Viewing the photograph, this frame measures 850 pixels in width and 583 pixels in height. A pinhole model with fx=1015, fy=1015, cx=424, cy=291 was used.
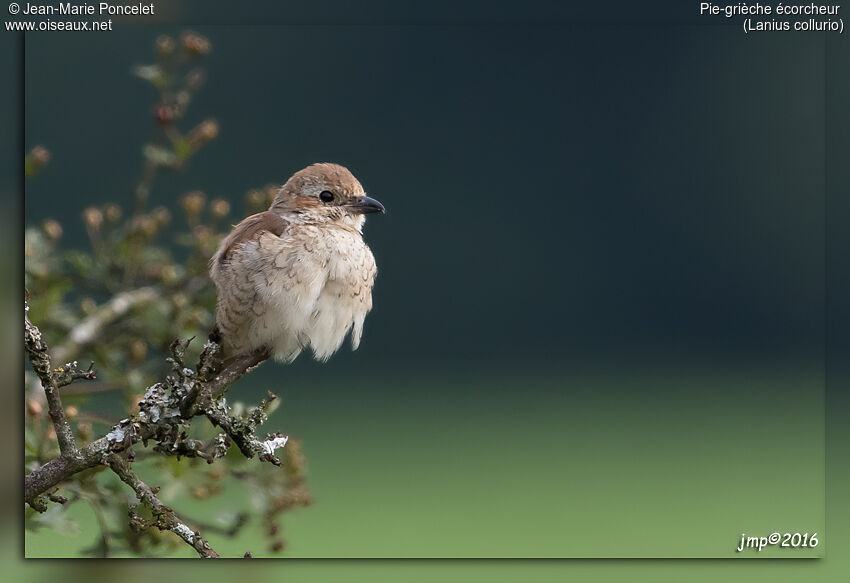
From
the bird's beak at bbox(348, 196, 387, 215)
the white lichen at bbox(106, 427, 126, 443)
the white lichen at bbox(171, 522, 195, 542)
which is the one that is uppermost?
the bird's beak at bbox(348, 196, 387, 215)

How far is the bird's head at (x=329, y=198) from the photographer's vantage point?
12.1 feet

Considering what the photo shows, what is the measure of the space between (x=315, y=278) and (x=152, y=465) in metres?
0.80

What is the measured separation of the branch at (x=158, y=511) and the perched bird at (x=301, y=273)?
72 centimetres

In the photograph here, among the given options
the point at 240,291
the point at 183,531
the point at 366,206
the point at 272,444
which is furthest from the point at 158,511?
the point at 366,206

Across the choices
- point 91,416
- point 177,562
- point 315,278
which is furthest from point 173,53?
point 177,562

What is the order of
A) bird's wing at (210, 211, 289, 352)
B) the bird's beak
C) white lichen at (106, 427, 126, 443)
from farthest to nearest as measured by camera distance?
the bird's beak, bird's wing at (210, 211, 289, 352), white lichen at (106, 427, 126, 443)

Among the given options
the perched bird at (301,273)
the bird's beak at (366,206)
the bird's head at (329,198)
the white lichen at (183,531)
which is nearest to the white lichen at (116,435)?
the white lichen at (183,531)

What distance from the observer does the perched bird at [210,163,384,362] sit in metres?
3.34

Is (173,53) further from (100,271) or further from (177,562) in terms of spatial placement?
(177,562)

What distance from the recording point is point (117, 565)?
348cm

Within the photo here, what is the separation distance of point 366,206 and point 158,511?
1468mm

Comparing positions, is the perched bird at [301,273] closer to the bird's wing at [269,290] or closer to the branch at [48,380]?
the bird's wing at [269,290]

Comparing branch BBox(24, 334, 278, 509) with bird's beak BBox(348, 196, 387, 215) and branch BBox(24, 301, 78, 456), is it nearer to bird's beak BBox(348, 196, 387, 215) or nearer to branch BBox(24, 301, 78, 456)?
branch BBox(24, 301, 78, 456)

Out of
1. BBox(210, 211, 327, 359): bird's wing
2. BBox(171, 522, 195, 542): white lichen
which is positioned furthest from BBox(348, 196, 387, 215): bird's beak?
BBox(171, 522, 195, 542): white lichen
